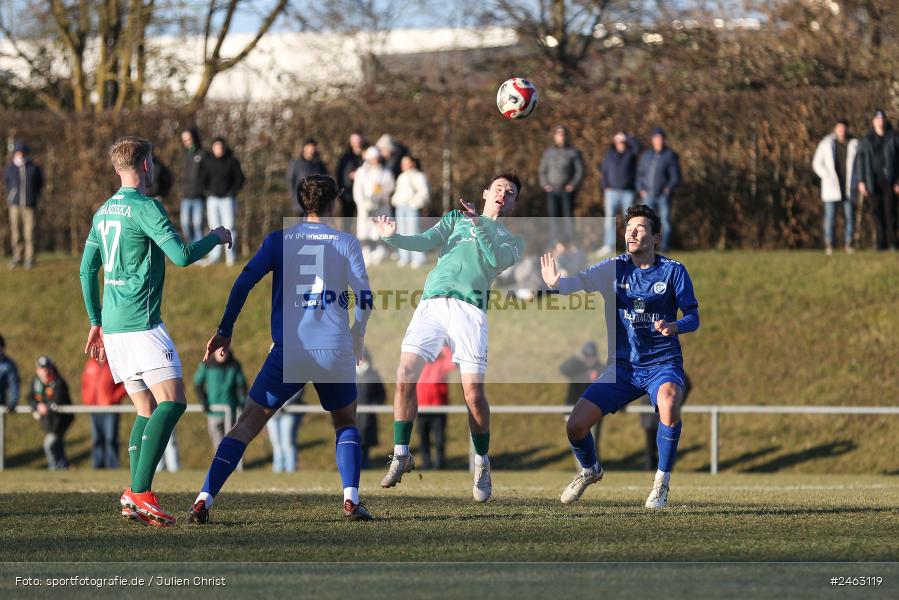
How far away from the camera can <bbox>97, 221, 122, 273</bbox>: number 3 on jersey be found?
28.4ft

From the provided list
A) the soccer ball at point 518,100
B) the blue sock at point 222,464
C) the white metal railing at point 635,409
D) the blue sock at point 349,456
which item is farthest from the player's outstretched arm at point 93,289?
the white metal railing at point 635,409

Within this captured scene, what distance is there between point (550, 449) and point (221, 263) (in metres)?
7.76

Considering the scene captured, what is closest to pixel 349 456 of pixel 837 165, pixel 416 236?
pixel 416 236

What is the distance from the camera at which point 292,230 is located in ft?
29.1

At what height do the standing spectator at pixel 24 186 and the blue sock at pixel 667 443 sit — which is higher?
the standing spectator at pixel 24 186

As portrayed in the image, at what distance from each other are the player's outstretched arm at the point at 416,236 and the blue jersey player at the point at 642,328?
788 mm

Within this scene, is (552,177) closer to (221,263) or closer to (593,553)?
(221,263)

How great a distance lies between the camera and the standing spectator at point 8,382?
751 inches

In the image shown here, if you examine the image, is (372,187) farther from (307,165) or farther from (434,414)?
(434,414)

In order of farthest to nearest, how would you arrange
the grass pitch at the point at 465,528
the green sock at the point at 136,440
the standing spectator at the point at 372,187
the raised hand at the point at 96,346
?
the standing spectator at the point at 372,187
the raised hand at the point at 96,346
the green sock at the point at 136,440
the grass pitch at the point at 465,528

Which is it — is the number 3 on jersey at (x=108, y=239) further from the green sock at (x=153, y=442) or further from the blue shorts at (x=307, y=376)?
the blue shorts at (x=307, y=376)

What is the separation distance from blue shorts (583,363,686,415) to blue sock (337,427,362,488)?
5.76 feet

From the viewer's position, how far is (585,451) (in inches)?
398

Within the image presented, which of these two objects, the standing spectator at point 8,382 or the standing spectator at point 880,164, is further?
the standing spectator at point 880,164
